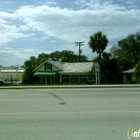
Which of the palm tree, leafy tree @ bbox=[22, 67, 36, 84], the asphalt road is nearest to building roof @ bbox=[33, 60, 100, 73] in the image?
the palm tree

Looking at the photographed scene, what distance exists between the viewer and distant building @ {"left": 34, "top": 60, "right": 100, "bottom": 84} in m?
43.0

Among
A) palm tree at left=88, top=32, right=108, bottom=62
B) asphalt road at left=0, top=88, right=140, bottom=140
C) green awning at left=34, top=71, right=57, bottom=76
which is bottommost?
asphalt road at left=0, top=88, right=140, bottom=140

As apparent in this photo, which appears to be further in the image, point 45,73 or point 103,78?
point 45,73

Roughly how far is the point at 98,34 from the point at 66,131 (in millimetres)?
36057

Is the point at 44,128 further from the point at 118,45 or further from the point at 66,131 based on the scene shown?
the point at 118,45

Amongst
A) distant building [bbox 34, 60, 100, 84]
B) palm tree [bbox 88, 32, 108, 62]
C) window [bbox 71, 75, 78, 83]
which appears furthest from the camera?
window [bbox 71, 75, 78, 83]

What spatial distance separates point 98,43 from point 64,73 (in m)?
8.89

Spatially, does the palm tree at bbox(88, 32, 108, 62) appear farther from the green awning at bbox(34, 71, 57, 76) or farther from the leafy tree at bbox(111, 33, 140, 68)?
the leafy tree at bbox(111, 33, 140, 68)

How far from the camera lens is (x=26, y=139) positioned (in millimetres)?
5625

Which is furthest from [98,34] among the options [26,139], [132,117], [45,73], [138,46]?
[26,139]

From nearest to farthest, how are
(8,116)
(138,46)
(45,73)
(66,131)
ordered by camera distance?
1. (66,131)
2. (8,116)
3. (45,73)
4. (138,46)

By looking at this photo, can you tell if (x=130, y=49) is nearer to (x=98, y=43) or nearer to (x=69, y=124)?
(x=98, y=43)

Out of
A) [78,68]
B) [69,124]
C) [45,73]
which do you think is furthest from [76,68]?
[69,124]

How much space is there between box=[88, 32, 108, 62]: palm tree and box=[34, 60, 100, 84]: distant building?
146 inches
